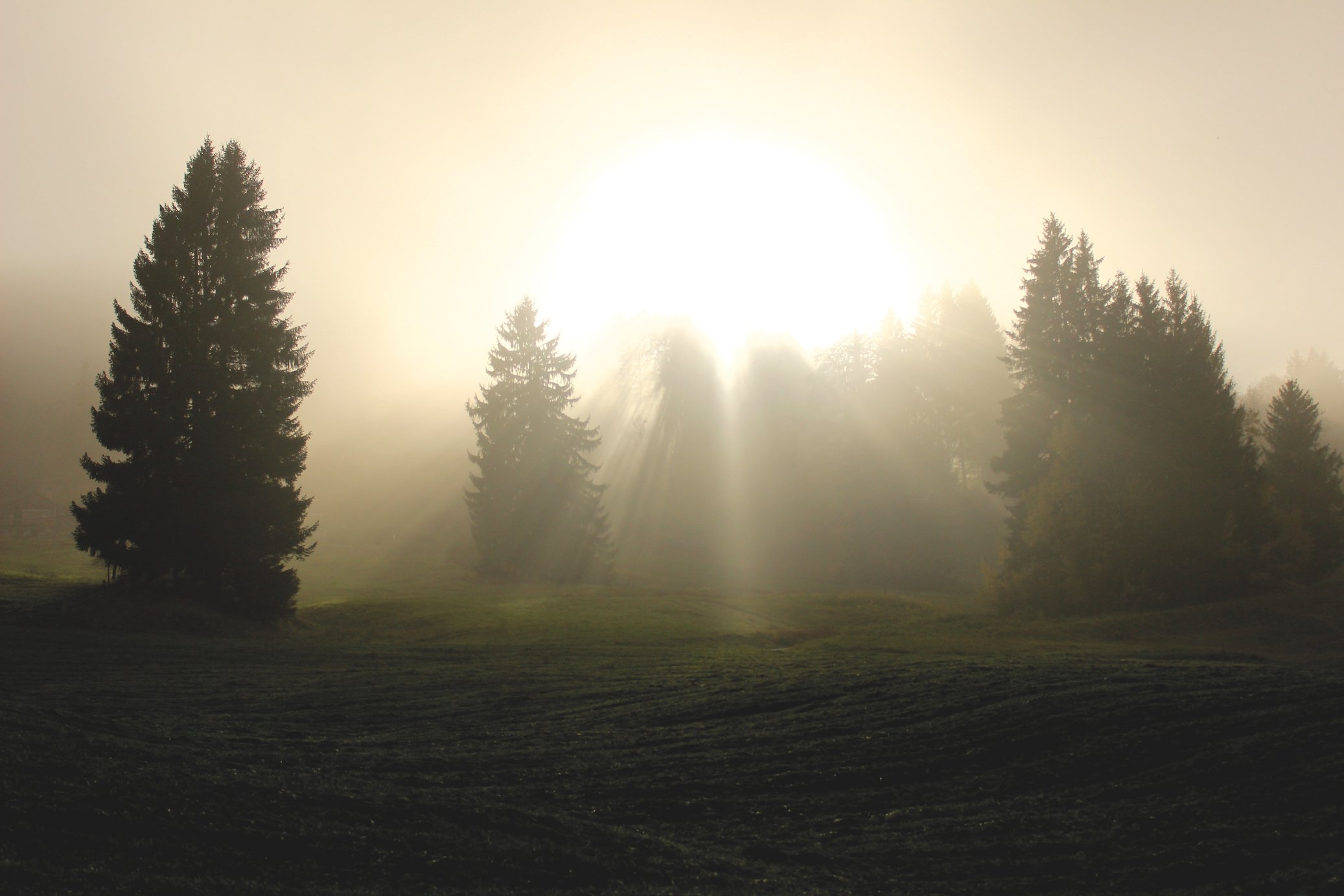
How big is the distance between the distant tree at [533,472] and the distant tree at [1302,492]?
3652cm

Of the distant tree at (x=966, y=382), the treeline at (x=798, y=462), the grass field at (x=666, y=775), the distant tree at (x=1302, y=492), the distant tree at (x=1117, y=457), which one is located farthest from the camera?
the distant tree at (x=966, y=382)

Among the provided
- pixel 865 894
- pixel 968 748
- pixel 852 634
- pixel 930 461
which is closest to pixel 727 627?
pixel 852 634

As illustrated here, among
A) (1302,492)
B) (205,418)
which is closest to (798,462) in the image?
(1302,492)

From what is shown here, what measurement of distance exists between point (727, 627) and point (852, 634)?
4583 mm

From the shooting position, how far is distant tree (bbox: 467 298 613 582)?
1710 inches

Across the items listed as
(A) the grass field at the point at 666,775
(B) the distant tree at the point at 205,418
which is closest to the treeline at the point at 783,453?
(B) the distant tree at the point at 205,418

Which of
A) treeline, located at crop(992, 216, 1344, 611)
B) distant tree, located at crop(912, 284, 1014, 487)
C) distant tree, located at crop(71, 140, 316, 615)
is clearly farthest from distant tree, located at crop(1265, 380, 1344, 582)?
distant tree, located at crop(71, 140, 316, 615)

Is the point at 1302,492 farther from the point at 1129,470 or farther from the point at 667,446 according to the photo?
the point at 667,446

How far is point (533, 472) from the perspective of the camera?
145 ft

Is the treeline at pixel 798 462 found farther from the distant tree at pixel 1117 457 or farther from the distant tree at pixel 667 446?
the distant tree at pixel 1117 457

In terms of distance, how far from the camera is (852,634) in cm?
2592

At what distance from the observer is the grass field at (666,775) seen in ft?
17.7

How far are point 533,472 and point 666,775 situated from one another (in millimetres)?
37310

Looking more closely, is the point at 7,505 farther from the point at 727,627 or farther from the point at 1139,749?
the point at 1139,749
